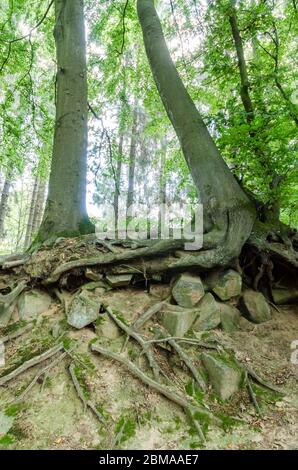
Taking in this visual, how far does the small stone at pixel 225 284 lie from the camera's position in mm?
3875

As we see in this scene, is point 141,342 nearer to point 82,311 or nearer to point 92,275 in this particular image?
point 82,311

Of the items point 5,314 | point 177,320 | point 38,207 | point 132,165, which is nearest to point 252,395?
point 177,320

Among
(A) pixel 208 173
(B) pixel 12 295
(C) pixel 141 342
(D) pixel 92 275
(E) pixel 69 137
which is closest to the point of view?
(C) pixel 141 342

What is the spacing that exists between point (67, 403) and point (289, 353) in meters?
2.62

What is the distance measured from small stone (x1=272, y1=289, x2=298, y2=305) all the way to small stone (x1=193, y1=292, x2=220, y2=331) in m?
1.23

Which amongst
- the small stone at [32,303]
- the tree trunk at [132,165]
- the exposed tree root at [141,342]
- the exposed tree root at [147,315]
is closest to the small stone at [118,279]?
the exposed tree root at [141,342]

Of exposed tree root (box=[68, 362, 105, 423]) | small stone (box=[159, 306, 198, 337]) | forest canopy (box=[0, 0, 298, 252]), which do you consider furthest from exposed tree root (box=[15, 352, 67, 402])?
forest canopy (box=[0, 0, 298, 252])

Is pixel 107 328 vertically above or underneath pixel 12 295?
underneath

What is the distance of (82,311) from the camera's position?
336 cm

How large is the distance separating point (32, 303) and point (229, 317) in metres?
2.48

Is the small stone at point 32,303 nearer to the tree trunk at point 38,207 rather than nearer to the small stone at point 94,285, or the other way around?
the small stone at point 94,285

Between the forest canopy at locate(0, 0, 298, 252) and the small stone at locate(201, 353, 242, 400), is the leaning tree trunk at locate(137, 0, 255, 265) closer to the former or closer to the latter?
the forest canopy at locate(0, 0, 298, 252)

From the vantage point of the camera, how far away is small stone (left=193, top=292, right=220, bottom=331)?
11.7ft

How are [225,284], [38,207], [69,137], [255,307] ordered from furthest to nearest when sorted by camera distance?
[38,207]
[69,137]
[255,307]
[225,284]
